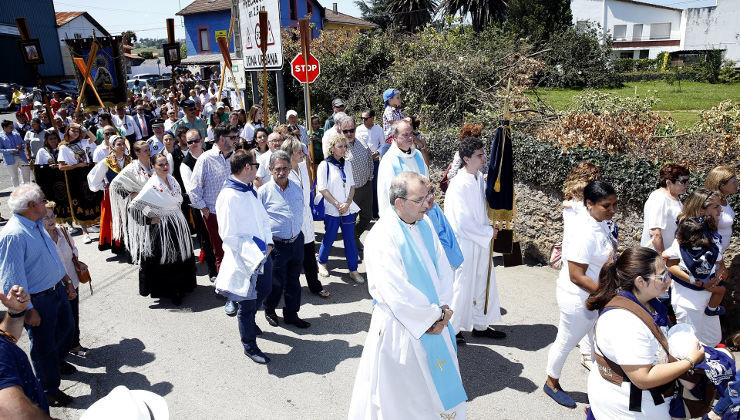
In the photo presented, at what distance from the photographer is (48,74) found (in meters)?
40.8

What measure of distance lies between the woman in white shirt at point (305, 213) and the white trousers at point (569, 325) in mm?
Result: 2853

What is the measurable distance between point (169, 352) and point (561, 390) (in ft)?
11.9

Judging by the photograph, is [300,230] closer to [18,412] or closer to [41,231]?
[41,231]

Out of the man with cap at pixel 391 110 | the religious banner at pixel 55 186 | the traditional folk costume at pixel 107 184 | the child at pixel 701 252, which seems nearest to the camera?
the child at pixel 701 252

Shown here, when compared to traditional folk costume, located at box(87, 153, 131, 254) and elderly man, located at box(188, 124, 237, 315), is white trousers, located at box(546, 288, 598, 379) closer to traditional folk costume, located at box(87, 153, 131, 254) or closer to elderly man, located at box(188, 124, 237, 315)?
elderly man, located at box(188, 124, 237, 315)

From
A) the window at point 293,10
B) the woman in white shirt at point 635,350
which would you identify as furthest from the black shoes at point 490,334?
the window at point 293,10

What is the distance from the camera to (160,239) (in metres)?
5.99

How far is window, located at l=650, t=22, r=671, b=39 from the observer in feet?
185

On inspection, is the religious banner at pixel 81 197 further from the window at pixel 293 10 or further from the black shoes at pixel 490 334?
the window at pixel 293 10

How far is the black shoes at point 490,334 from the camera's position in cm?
510

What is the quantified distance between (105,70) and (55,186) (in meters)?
3.54

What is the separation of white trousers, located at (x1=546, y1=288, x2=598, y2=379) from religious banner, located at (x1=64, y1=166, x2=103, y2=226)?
25.3ft

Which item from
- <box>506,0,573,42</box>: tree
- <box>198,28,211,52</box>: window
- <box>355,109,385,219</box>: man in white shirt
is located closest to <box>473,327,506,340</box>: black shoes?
<box>355,109,385,219</box>: man in white shirt

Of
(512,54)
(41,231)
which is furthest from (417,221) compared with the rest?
(512,54)
